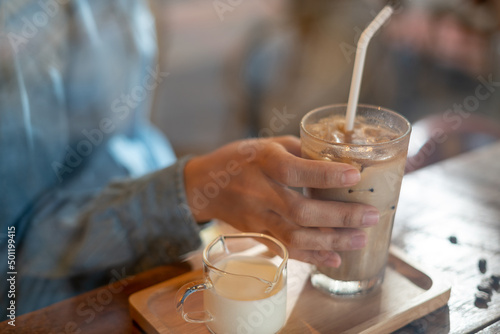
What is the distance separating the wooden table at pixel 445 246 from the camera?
0.79 metres

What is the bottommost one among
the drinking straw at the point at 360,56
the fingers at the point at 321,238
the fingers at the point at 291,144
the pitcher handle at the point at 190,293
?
the pitcher handle at the point at 190,293

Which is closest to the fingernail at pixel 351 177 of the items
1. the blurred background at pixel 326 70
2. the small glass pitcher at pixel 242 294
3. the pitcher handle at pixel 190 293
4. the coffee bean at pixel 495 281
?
the small glass pitcher at pixel 242 294

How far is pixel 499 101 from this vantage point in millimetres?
3240

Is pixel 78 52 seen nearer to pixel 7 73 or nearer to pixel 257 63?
pixel 7 73

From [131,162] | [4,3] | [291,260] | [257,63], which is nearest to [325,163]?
[291,260]

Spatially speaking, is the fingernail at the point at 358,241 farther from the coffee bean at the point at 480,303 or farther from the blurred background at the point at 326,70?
the blurred background at the point at 326,70

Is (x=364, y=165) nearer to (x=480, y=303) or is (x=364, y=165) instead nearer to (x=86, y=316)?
(x=480, y=303)

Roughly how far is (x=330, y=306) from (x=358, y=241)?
12 cm

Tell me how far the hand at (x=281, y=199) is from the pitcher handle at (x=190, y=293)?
6.1 inches

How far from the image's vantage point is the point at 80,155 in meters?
1.23

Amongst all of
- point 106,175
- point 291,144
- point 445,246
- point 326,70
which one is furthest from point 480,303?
point 326,70

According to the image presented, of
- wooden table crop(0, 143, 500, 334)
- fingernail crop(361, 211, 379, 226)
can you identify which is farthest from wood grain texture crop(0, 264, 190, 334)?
fingernail crop(361, 211, 379, 226)

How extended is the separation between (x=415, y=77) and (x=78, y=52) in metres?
2.59

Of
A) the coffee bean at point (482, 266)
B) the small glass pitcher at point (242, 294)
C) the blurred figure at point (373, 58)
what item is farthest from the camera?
the blurred figure at point (373, 58)
